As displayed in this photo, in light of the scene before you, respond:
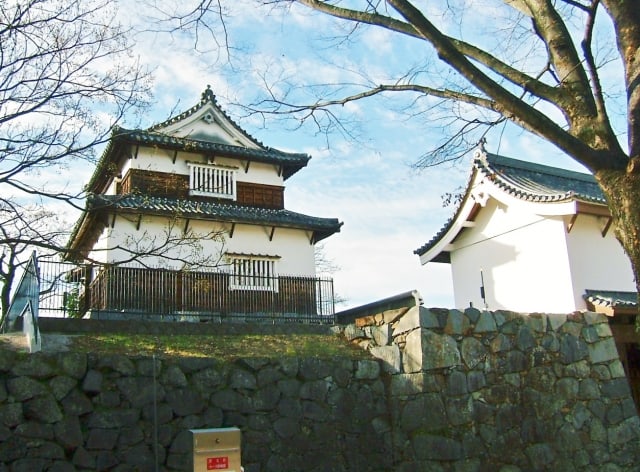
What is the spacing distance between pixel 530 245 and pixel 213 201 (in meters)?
9.78

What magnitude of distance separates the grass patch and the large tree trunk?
165 inches

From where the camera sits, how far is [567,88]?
5.79 m

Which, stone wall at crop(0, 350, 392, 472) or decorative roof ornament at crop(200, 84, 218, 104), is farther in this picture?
decorative roof ornament at crop(200, 84, 218, 104)

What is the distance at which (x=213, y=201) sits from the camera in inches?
770

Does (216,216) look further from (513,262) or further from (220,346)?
(220,346)

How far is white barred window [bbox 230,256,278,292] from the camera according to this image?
57.2 ft

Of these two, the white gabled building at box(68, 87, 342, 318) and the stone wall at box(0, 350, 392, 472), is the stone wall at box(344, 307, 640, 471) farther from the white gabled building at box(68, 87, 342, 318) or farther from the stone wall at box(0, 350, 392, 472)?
the white gabled building at box(68, 87, 342, 318)

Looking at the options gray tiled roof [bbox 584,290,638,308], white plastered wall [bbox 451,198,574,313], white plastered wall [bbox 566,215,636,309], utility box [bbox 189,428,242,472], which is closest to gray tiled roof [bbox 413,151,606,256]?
white plastered wall [bbox 451,198,574,313]

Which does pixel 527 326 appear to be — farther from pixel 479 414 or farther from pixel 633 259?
pixel 633 259

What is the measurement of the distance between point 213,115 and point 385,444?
1489 centimetres

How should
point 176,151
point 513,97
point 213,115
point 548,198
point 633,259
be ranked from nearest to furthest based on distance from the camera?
1. point 633,259
2. point 513,97
3. point 548,198
4. point 176,151
5. point 213,115

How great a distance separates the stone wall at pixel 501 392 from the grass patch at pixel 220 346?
1.52 feet

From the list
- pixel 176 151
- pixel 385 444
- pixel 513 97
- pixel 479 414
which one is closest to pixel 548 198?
pixel 479 414

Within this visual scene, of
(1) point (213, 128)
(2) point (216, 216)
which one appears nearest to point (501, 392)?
(2) point (216, 216)
